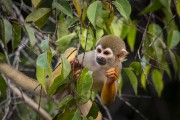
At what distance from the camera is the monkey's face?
2.55m

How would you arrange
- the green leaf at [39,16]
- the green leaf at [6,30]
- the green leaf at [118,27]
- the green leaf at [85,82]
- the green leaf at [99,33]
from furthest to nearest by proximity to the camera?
the green leaf at [118,27], the green leaf at [99,33], the green leaf at [39,16], the green leaf at [6,30], the green leaf at [85,82]

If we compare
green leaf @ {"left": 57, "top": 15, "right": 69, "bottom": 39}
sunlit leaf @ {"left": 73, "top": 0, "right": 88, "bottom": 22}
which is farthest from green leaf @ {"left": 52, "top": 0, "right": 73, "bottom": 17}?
green leaf @ {"left": 57, "top": 15, "right": 69, "bottom": 39}

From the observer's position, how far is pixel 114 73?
7.52 feet

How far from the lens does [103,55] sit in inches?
101

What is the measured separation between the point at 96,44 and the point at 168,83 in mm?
2703

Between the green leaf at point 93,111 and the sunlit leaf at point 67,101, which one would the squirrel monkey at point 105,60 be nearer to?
the green leaf at point 93,111

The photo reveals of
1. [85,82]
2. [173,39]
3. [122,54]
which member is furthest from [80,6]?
[173,39]

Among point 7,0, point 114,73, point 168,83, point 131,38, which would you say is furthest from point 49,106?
point 168,83

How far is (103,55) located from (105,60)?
4 centimetres

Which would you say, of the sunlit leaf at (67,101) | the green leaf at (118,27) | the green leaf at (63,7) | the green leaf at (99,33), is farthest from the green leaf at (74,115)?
the green leaf at (118,27)

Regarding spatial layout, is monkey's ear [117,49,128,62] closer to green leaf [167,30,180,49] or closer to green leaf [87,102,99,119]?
green leaf [167,30,180,49]

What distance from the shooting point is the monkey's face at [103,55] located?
2.55 m

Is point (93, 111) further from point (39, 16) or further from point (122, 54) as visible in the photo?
point (122, 54)

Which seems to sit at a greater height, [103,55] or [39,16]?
[39,16]
